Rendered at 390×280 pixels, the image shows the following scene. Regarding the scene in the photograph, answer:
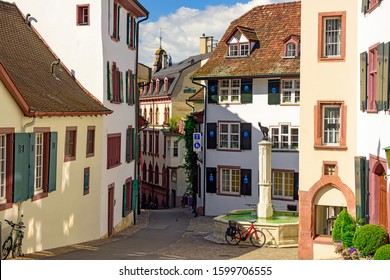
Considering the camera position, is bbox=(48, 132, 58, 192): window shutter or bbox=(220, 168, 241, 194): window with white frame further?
bbox=(220, 168, 241, 194): window with white frame

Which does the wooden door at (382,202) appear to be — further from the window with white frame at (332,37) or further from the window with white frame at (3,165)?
the window with white frame at (3,165)

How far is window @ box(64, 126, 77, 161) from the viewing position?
17.4 meters

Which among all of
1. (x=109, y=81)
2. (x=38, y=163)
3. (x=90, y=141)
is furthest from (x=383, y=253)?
(x=109, y=81)

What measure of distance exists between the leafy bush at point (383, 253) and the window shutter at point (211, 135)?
51.6 feet

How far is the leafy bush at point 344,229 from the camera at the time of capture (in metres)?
15.0

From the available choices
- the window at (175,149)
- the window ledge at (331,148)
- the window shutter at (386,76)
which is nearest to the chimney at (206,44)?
the window at (175,149)

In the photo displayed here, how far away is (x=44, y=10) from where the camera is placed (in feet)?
66.9

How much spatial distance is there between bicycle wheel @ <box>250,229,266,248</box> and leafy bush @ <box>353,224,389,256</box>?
628 cm

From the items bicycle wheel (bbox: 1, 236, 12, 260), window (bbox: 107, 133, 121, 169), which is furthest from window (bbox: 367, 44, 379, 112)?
window (bbox: 107, 133, 121, 169)

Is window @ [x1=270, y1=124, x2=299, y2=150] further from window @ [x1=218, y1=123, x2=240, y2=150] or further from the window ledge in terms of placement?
the window ledge

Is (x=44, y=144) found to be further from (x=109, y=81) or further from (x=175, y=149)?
(x=175, y=149)
